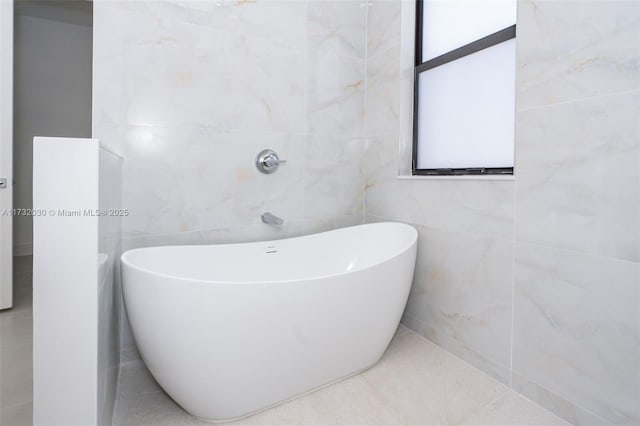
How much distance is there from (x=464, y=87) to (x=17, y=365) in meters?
2.39

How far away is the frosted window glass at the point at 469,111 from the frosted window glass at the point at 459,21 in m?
0.11

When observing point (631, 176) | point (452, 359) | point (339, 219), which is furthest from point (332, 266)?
point (631, 176)

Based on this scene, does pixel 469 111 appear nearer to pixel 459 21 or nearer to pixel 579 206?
pixel 459 21

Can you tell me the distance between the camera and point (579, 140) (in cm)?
123

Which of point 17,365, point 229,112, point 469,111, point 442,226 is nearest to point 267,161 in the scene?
point 229,112

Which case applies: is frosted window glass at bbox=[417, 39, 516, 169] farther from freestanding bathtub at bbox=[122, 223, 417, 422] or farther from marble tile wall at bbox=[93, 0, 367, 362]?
freestanding bathtub at bbox=[122, 223, 417, 422]

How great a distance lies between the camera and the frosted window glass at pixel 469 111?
1655mm

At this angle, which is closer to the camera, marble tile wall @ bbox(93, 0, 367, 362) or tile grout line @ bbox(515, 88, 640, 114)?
tile grout line @ bbox(515, 88, 640, 114)

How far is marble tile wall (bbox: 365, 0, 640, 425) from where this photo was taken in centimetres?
112

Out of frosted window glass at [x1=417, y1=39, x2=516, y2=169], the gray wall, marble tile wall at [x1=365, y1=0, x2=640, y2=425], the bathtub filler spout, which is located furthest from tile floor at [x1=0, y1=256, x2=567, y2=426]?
frosted window glass at [x1=417, y1=39, x2=516, y2=169]

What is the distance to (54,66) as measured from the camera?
1.62 metres

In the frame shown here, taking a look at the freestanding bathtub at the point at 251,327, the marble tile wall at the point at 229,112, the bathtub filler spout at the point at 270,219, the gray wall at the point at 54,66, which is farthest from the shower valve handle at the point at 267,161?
the gray wall at the point at 54,66

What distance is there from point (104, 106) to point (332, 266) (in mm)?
1456

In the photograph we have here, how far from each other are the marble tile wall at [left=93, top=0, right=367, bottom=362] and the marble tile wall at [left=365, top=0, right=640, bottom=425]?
0.83m
